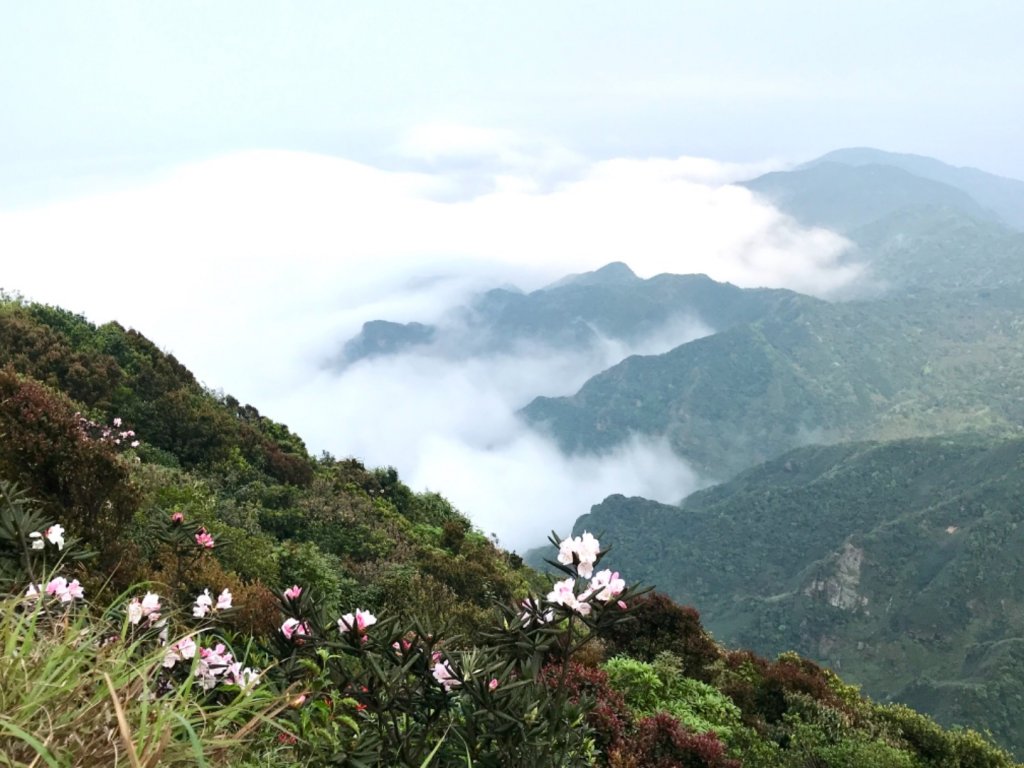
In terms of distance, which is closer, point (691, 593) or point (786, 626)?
point (786, 626)

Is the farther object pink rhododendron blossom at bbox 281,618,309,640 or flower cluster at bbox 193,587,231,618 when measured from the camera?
flower cluster at bbox 193,587,231,618

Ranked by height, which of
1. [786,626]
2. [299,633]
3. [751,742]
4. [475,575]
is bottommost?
[786,626]

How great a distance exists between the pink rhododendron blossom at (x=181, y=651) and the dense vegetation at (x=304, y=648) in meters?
0.01

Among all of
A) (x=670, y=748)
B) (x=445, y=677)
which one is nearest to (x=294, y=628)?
(x=445, y=677)

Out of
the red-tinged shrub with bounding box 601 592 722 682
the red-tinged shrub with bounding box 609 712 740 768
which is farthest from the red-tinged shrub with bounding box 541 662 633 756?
the red-tinged shrub with bounding box 601 592 722 682

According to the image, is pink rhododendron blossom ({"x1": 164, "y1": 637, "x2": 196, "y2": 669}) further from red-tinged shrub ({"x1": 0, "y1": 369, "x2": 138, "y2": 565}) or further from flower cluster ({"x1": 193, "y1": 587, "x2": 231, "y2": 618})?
red-tinged shrub ({"x1": 0, "y1": 369, "x2": 138, "y2": 565})

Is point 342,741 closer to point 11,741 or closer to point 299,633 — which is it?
point 299,633

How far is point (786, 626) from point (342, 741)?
150 meters

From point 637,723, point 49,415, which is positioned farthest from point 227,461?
point 637,723

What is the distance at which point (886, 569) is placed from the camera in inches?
5650

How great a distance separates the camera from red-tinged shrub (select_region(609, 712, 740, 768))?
19.2ft

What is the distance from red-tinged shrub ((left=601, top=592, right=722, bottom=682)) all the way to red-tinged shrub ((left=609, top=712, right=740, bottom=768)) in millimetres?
4728

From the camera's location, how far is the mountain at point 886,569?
360 ft

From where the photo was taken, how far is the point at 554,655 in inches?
295
